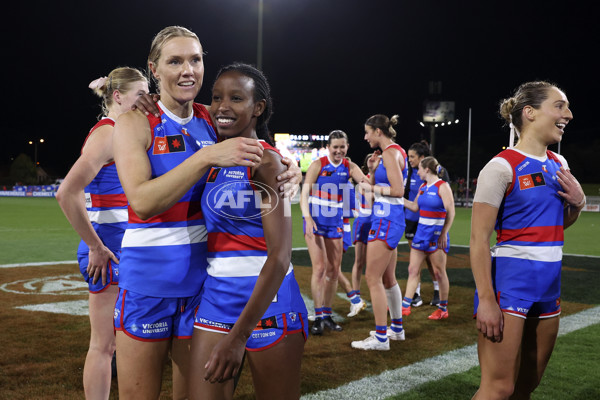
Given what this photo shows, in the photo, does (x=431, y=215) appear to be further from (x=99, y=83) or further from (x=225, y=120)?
(x=225, y=120)

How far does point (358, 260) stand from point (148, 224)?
19.5 feet

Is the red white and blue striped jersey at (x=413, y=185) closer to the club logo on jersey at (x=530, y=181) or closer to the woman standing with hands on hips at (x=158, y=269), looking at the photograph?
the club logo on jersey at (x=530, y=181)

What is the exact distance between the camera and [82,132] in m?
93.1

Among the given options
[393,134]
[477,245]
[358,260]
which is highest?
[393,134]

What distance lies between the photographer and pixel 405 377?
4965 mm

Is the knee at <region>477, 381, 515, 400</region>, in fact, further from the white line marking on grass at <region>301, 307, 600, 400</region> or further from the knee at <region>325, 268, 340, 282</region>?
the knee at <region>325, 268, 340, 282</region>

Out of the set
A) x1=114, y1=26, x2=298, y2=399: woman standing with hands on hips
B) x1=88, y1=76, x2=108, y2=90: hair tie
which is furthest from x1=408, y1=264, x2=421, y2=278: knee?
x1=114, y1=26, x2=298, y2=399: woman standing with hands on hips

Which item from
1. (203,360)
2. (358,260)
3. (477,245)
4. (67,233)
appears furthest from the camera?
(67,233)

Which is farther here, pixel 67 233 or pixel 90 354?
pixel 67 233

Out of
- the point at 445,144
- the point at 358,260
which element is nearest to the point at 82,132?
the point at 445,144

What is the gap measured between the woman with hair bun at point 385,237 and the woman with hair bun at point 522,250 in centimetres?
270

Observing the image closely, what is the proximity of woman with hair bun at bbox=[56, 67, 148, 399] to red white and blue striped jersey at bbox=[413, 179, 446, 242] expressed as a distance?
16.7ft

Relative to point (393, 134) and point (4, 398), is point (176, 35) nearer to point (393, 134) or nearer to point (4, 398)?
point (4, 398)

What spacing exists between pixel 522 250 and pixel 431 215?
479 cm
